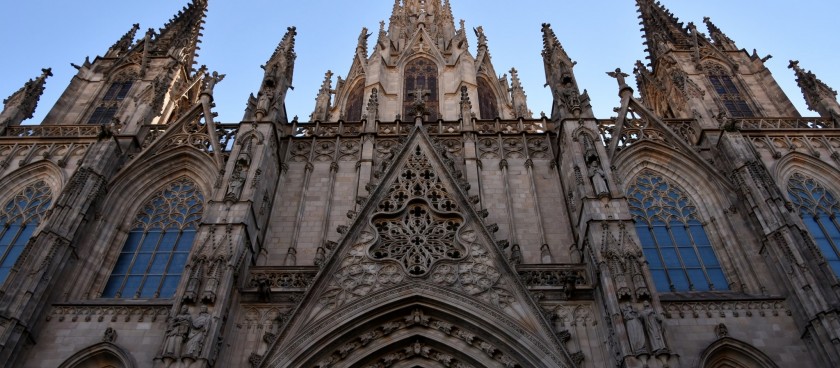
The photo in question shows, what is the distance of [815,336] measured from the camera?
13.2 metres

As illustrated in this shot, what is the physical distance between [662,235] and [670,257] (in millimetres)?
780

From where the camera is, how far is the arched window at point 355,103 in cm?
2531

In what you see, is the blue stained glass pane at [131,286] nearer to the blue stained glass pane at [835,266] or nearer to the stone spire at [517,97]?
the stone spire at [517,97]

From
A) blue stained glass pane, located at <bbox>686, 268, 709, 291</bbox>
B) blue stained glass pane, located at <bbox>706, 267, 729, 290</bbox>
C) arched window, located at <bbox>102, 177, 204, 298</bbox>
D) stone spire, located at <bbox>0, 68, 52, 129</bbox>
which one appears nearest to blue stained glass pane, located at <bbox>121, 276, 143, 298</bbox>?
arched window, located at <bbox>102, 177, 204, 298</bbox>

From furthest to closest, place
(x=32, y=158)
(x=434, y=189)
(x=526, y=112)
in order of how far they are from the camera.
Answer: (x=526, y=112)
(x=32, y=158)
(x=434, y=189)

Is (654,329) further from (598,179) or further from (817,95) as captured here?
(817,95)

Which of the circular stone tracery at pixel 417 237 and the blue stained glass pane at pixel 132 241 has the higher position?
the blue stained glass pane at pixel 132 241

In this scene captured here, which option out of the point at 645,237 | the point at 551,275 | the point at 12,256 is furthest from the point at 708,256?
the point at 12,256

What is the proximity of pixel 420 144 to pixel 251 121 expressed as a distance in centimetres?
466

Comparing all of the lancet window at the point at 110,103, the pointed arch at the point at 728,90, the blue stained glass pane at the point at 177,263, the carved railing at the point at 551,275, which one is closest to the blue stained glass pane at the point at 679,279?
the carved railing at the point at 551,275

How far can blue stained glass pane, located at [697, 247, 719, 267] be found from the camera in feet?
52.9

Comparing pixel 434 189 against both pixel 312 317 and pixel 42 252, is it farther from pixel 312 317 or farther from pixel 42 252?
pixel 42 252

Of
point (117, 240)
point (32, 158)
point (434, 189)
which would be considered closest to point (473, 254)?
point (434, 189)

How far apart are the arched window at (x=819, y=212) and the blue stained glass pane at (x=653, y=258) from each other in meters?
4.00
